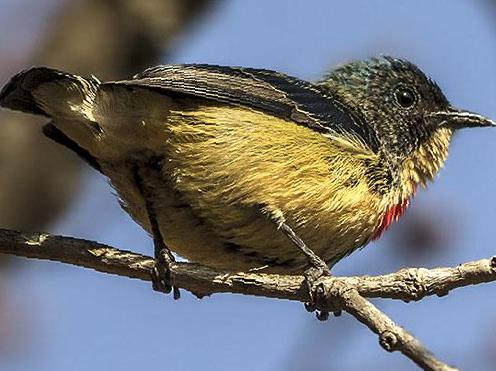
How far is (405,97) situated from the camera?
19.7 feet

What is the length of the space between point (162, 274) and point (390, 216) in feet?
3.63

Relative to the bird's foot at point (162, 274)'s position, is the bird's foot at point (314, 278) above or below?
below

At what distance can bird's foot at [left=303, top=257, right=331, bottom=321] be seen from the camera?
4691mm

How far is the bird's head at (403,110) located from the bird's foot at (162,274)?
119 cm

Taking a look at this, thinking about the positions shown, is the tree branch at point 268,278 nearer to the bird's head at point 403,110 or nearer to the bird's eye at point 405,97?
the bird's head at point 403,110

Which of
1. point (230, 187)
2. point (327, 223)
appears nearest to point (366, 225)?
point (327, 223)

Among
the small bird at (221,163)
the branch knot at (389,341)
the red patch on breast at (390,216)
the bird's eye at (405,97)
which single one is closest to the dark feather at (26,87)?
the small bird at (221,163)

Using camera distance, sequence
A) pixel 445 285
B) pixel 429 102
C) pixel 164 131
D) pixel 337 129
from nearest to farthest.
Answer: pixel 445 285
pixel 164 131
pixel 337 129
pixel 429 102

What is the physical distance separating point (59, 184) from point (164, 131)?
160 cm

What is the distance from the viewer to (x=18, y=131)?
668 centimetres

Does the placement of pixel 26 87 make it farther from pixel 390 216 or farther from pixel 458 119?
pixel 458 119

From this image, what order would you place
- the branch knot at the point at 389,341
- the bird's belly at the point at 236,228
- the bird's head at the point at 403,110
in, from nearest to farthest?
the branch knot at the point at 389,341 < the bird's belly at the point at 236,228 < the bird's head at the point at 403,110

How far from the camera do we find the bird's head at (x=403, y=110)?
5.82 meters

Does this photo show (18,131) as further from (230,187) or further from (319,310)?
(319,310)
